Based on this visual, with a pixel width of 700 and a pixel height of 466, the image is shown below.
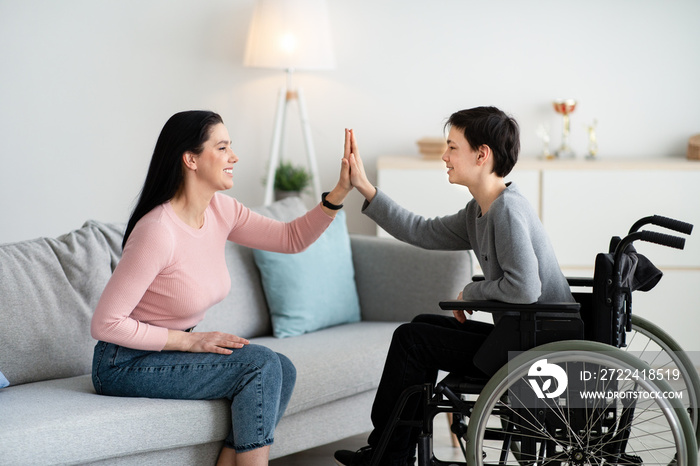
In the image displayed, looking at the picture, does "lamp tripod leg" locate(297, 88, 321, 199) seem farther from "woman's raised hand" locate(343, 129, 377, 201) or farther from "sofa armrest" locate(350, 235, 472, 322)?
"woman's raised hand" locate(343, 129, 377, 201)

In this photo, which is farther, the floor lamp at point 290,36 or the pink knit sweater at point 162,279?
the floor lamp at point 290,36

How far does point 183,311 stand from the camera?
80.1 inches

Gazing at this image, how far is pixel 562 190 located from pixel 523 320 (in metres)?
1.99

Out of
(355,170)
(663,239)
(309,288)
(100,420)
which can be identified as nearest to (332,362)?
(309,288)

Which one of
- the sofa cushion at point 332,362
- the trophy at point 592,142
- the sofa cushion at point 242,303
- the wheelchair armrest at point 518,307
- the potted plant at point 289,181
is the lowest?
the sofa cushion at point 332,362

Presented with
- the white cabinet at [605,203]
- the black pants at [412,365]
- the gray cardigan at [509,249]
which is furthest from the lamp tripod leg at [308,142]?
the black pants at [412,365]

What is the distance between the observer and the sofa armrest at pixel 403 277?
2854 millimetres

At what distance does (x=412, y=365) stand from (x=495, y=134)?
62cm

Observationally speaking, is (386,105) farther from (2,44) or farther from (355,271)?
→ (2,44)

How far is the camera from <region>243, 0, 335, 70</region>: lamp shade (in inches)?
147

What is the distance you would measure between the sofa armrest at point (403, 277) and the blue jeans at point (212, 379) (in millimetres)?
975

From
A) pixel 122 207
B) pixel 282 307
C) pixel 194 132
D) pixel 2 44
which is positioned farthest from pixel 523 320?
pixel 2 44

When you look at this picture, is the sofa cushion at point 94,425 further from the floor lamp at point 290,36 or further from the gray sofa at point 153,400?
the floor lamp at point 290,36

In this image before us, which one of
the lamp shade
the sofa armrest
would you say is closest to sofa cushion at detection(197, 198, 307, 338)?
the sofa armrest
